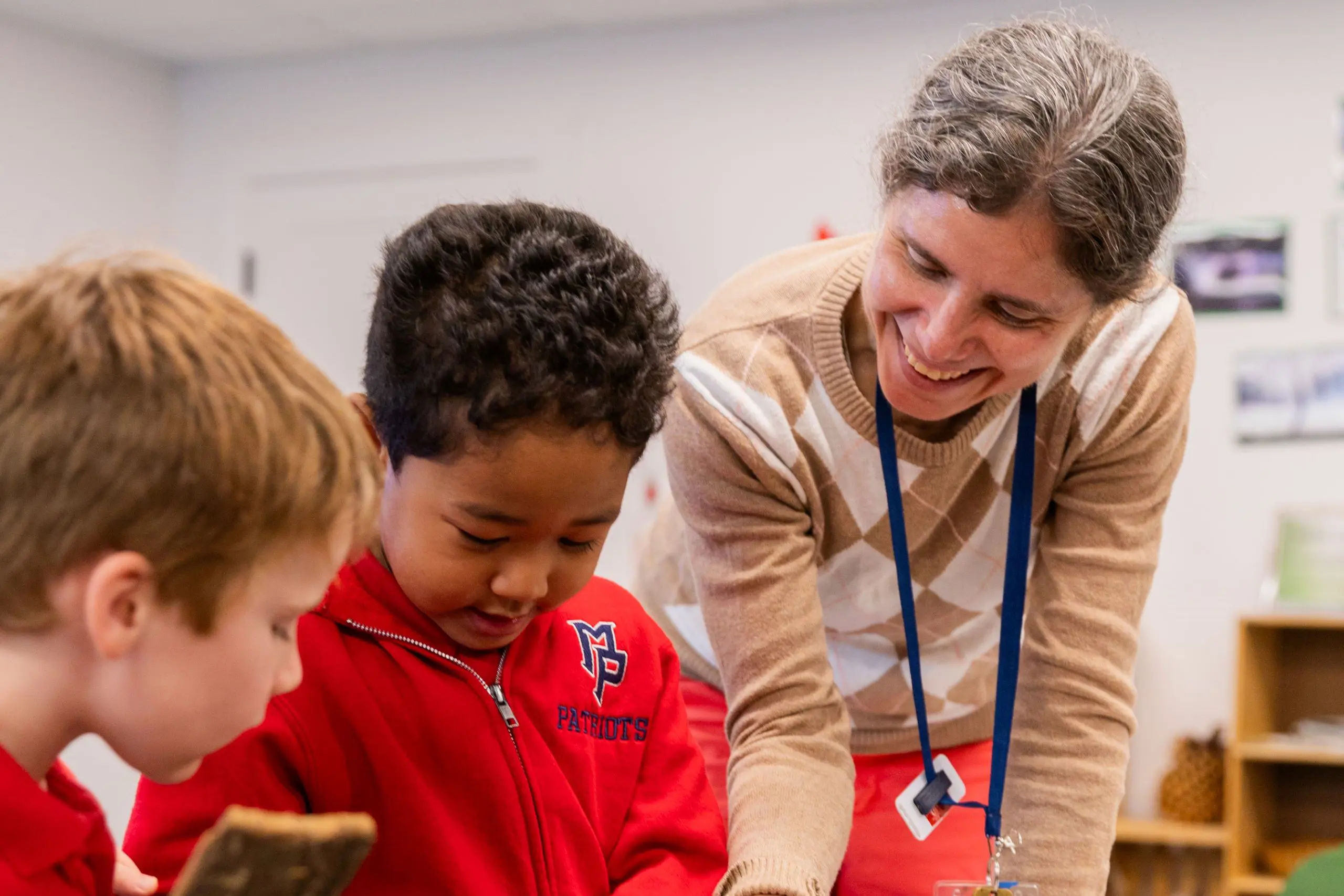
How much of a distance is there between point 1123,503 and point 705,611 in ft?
1.40

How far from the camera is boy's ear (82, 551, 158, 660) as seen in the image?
698 millimetres

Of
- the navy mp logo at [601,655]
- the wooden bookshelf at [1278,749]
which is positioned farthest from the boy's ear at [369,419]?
the wooden bookshelf at [1278,749]

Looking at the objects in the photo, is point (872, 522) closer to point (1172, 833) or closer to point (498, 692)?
point (498, 692)

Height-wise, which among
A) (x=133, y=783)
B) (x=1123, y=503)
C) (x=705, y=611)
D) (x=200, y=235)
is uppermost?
(x=200, y=235)

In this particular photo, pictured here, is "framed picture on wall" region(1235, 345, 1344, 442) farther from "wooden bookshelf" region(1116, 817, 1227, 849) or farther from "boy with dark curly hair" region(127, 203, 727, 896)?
"boy with dark curly hair" region(127, 203, 727, 896)

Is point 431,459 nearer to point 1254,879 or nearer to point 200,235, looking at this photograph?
point 1254,879

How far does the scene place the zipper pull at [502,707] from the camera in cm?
111

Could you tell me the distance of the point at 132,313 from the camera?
2.39 feet

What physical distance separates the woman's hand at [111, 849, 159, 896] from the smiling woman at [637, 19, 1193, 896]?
0.47 meters

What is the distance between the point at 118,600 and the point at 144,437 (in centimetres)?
8

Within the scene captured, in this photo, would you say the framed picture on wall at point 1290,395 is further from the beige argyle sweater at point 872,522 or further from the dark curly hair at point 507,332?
the dark curly hair at point 507,332

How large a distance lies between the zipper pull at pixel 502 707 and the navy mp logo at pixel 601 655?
0.34 ft

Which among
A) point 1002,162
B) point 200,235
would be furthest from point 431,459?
point 200,235

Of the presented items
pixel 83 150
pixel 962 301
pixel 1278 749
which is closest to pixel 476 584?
pixel 962 301
